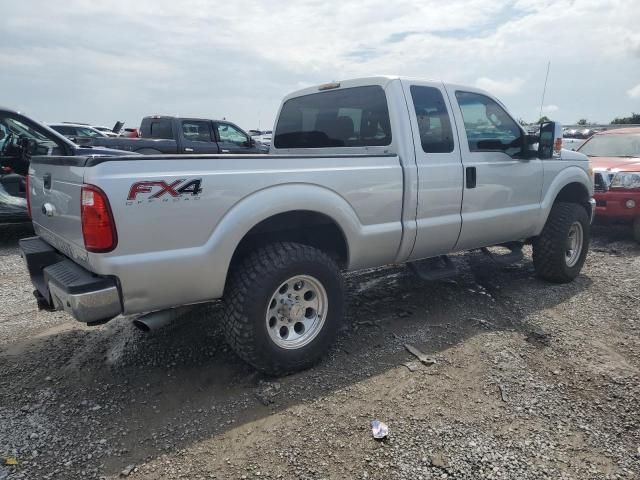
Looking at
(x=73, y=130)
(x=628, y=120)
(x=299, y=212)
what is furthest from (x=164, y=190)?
(x=628, y=120)

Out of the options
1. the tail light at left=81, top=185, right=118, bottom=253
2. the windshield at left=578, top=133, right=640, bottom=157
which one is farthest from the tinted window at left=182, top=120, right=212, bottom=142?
the tail light at left=81, top=185, right=118, bottom=253

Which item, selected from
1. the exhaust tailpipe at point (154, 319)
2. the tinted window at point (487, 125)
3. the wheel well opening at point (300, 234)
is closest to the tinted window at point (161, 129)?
the tinted window at point (487, 125)

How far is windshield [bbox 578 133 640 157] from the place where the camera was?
8.20m

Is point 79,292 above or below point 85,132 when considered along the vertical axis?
below

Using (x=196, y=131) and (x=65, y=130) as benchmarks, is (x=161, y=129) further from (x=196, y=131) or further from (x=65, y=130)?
(x=65, y=130)

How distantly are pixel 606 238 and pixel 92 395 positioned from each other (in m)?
7.42

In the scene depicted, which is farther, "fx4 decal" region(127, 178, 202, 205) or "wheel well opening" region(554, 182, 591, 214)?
"wheel well opening" region(554, 182, 591, 214)

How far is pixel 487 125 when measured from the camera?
173 inches

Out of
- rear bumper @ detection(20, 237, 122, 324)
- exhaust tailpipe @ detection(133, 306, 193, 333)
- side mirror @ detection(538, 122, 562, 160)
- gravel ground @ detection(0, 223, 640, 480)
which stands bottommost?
gravel ground @ detection(0, 223, 640, 480)

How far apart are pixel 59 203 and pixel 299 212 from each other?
145cm

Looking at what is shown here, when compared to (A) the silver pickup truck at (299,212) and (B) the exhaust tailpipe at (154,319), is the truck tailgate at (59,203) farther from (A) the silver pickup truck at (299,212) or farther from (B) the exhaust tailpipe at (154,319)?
(B) the exhaust tailpipe at (154,319)

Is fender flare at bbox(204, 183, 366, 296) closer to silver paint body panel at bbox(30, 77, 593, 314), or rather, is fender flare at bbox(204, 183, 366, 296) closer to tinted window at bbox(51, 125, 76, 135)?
silver paint body panel at bbox(30, 77, 593, 314)

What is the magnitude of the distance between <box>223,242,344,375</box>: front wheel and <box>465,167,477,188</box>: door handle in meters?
1.51

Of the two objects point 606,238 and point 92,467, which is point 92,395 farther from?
point 606,238
